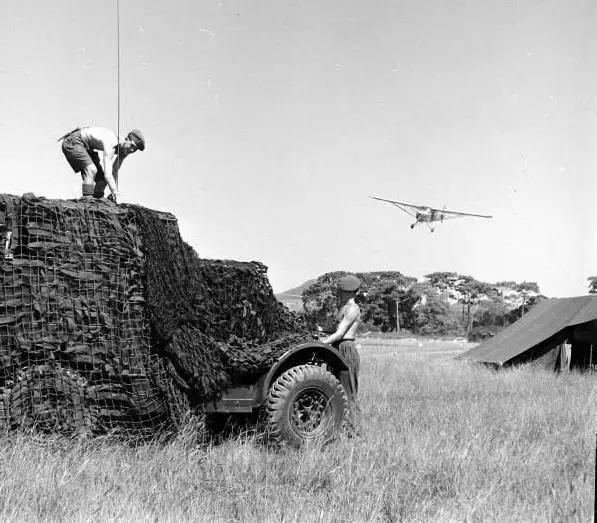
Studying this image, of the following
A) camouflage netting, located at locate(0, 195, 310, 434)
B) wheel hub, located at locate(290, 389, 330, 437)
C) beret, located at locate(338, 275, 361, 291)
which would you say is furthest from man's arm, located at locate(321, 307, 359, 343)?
camouflage netting, located at locate(0, 195, 310, 434)

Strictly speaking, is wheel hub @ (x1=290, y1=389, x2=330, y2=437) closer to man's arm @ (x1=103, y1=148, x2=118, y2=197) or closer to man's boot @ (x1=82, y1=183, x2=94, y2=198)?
man's arm @ (x1=103, y1=148, x2=118, y2=197)

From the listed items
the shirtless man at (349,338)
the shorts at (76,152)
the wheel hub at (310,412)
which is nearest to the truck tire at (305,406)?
the wheel hub at (310,412)

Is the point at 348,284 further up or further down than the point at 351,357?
further up

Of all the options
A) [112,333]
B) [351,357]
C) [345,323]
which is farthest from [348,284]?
[112,333]

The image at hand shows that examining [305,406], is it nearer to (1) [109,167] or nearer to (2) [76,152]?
(1) [109,167]

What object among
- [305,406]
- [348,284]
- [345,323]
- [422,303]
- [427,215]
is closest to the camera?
[305,406]

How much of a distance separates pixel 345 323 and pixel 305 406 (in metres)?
1.02

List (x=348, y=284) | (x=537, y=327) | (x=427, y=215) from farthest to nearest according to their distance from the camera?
(x=427, y=215) < (x=537, y=327) < (x=348, y=284)

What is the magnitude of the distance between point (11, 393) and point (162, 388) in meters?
1.03

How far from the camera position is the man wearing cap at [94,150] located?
711 centimetres

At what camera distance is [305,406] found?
6305mm

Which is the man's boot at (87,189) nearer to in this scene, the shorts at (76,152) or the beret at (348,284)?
the shorts at (76,152)

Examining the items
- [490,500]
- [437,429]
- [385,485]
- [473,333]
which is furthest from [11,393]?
[473,333]

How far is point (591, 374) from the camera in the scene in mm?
13188
